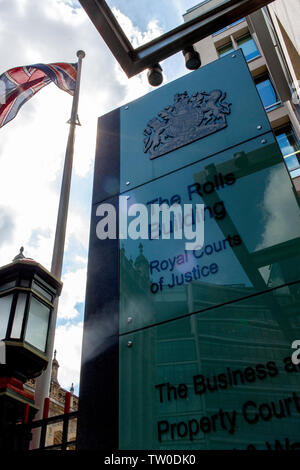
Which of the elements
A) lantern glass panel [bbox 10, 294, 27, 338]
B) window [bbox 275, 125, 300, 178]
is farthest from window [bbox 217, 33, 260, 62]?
lantern glass panel [bbox 10, 294, 27, 338]

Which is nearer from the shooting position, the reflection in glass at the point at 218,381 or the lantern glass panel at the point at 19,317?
the reflection in glass at the point at 218,381

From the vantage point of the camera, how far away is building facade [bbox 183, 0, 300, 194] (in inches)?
306

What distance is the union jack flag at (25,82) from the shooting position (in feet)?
35.9

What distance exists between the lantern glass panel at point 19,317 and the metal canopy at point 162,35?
2119mm

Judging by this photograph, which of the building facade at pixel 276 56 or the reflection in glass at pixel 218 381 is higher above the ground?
the building facade at pixel 276 56

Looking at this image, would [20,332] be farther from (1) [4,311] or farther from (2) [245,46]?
(2) [245,46]

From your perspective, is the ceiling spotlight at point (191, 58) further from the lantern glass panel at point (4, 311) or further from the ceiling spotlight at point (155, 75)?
the lantern glass panel at point (4, 311)

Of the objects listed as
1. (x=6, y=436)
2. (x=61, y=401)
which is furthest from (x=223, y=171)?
(x=61, y=401)

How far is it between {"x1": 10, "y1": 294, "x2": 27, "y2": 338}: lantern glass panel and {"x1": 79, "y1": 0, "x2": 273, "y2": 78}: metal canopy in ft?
6.95

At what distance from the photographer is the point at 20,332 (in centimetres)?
346

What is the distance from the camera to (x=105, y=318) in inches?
161

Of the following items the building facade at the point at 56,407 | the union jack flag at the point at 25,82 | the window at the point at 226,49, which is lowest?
the building facade at the point at 56,407

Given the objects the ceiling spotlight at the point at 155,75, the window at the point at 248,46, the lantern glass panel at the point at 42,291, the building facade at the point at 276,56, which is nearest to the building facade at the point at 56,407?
the building facade at the point at 276,56

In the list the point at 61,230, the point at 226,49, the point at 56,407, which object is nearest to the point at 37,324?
the point at 61,230
